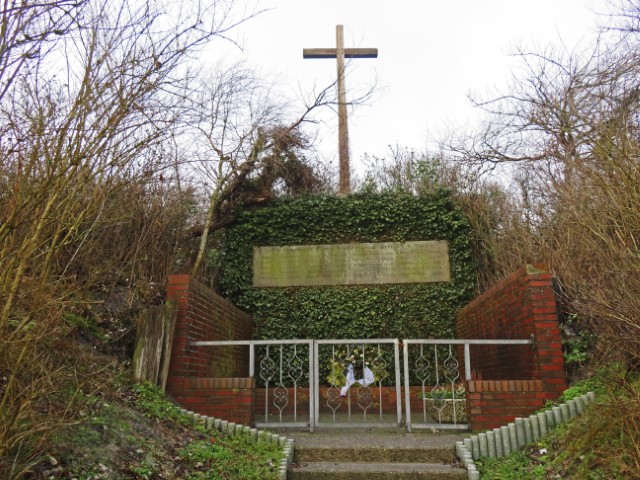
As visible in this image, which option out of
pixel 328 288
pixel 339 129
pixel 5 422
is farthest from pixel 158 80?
pixel 339 129

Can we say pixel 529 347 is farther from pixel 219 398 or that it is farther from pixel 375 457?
pixel 219 398

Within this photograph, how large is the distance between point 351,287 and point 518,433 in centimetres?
538

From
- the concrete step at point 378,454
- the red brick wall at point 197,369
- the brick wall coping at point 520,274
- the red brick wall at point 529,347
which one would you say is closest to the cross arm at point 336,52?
the brick wall coping at point 520,274

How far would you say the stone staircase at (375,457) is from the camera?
4.59 m

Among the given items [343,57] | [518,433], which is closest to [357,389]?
[518,433]

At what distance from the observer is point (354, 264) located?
34.0 feet

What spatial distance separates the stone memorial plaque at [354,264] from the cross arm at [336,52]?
234 inches

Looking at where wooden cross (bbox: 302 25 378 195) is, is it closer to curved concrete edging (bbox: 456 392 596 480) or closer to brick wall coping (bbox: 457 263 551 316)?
brick wall coping (bbox: 457 263 551 316)

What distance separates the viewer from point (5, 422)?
3027 mm

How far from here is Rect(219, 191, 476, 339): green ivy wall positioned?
10.0m

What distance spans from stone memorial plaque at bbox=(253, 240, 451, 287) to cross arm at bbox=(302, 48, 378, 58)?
19.5 feet

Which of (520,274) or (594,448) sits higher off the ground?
(520,274)

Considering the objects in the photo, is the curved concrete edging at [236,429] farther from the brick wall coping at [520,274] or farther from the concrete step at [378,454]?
the brick wall coping at [520,274]

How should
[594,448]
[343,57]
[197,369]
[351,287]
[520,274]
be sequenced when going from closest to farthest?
1. [594,448]
2. [520,274]
3. [197,369]
4. [351,287]
5. [343,57]
